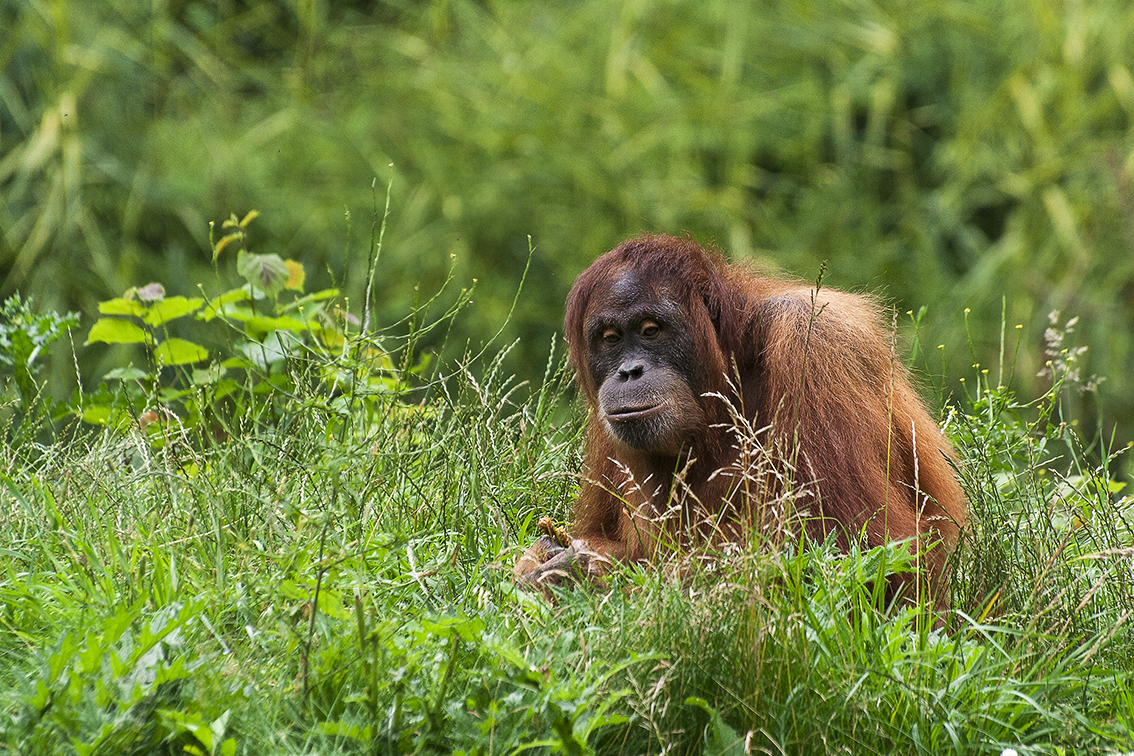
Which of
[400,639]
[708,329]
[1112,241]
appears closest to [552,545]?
[708,329]

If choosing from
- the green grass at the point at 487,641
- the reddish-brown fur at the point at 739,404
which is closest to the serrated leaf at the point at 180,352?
the green grass at the point at 487,641

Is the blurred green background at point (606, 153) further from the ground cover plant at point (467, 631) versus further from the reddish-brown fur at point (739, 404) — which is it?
the ground cover plant at point (467, 631)

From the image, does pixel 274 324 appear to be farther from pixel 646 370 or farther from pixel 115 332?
pixel 646 370

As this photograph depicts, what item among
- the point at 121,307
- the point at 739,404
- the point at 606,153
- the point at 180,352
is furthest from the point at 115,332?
the point at 606,153

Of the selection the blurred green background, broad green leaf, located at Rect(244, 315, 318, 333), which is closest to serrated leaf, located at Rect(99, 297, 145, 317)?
broad green leaf, located at Rect(244, 315, 318, 333)

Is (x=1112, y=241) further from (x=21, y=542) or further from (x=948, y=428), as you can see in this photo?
(x=21, y=542)

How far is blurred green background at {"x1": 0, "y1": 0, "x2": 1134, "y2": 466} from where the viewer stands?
29.4 feet

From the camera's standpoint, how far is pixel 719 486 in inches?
137

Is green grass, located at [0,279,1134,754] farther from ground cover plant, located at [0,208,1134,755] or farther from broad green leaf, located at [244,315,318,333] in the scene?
broad green leaf, located at [244,315,318,333]

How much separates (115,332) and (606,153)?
635 centimetres

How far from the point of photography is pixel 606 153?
10102 mm

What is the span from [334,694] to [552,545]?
116 cm

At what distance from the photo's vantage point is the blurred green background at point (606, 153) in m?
8.97

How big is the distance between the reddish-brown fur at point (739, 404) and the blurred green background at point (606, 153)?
508 centimetres
